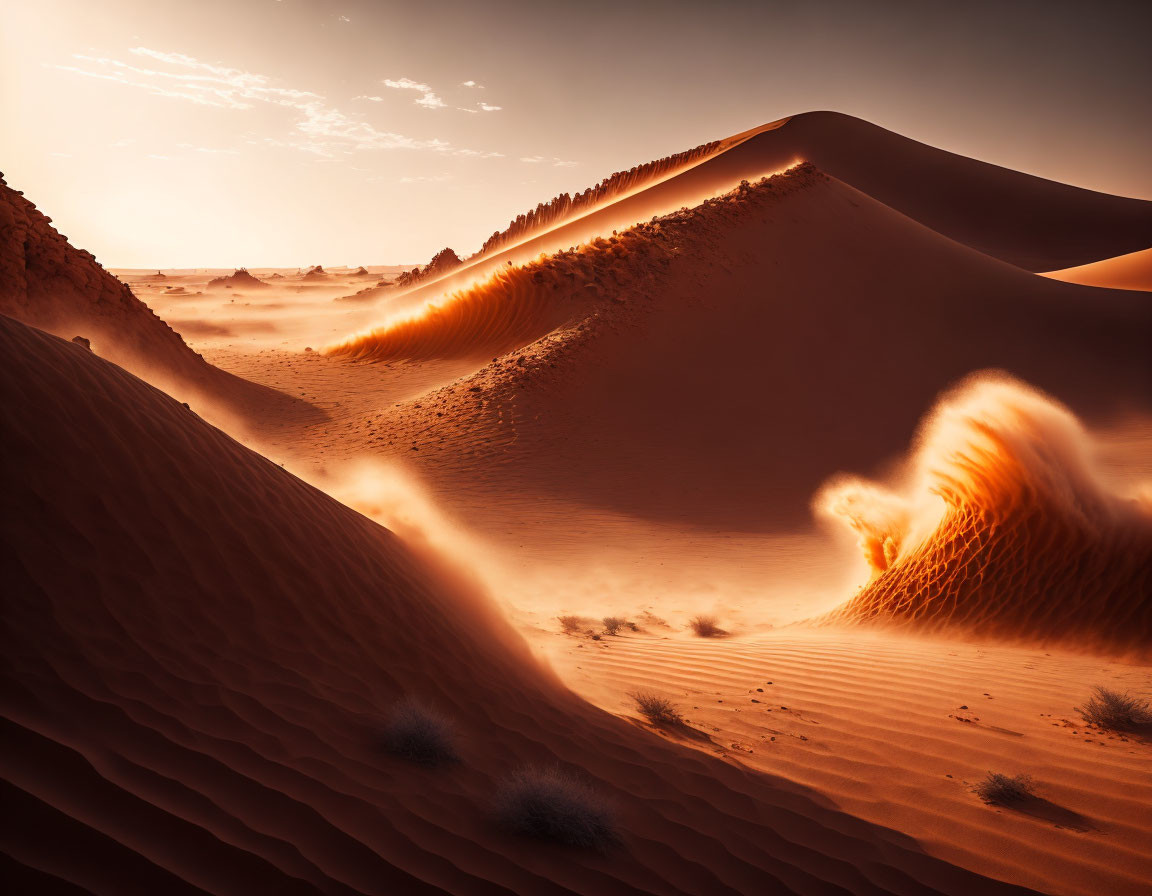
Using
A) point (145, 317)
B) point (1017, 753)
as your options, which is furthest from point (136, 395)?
point (145, 317)

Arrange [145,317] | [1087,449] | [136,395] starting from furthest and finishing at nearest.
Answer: [145,317] → [1087,449] → [136,395]

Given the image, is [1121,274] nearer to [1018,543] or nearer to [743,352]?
[743,352]

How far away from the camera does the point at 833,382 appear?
1798cm

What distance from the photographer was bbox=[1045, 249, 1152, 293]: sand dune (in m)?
30.5

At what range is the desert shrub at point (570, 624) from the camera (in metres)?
7.95

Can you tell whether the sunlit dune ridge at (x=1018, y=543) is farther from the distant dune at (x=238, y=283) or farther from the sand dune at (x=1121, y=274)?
the distant dune at (x=238, y=283)

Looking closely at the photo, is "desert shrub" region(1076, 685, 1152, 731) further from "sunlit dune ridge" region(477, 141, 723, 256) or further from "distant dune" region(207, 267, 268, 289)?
"distant dune" region(207, 267, 268, 289)

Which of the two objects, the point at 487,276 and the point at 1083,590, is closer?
the point at 1083,590

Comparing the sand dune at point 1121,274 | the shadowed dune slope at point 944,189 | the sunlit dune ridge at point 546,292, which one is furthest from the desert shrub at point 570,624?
the shadowed dune slope at point 944,189

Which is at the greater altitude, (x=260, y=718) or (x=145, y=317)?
(x=145, y=317)

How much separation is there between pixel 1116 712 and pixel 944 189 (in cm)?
6595

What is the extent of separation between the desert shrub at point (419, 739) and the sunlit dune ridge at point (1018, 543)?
599 cm

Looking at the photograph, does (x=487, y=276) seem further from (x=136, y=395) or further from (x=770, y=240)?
(x=136, y=395)

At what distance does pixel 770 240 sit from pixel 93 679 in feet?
70.2
